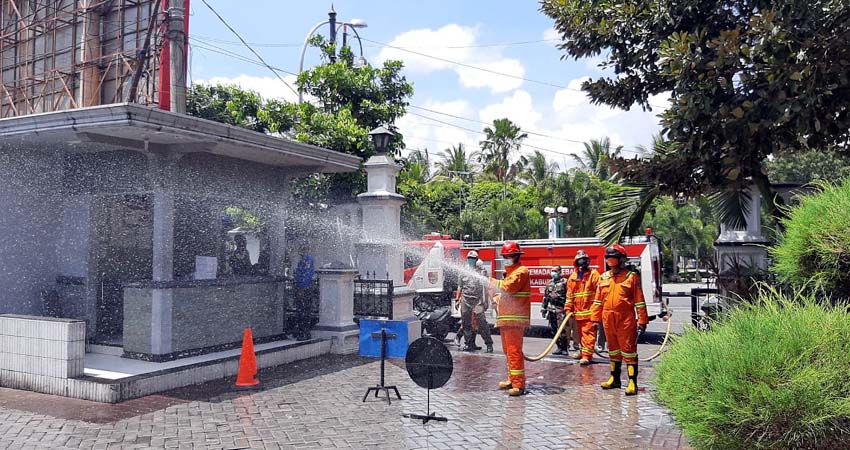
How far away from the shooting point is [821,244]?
429 cm

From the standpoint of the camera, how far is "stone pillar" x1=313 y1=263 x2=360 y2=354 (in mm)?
11180

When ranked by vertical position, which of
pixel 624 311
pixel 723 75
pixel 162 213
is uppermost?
pixel 723 75

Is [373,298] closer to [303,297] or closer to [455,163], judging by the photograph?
[303,297]

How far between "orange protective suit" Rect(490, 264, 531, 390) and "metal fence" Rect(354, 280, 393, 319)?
3403 mm

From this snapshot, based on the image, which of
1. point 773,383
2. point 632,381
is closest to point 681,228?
point 632,381

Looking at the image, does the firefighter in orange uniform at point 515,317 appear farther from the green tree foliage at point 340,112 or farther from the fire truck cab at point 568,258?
the green tree foliage at point 340,112

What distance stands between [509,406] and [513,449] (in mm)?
1761

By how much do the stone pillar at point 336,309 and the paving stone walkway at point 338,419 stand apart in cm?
187

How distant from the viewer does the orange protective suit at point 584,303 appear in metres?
10.1

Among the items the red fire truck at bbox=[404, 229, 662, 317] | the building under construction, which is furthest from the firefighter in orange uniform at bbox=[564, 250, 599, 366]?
the building under construction

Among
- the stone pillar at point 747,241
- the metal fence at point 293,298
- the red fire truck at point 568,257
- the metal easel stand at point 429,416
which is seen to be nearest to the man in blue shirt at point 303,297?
the metal fence at point 293,298

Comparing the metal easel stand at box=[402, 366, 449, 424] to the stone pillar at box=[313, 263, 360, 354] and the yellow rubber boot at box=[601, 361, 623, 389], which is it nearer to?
the yellow rubber boot at box=[601, 361, 623, 389]

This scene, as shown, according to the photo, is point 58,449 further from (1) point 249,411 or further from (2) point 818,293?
(2) point 818,293

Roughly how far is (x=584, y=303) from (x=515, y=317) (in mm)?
2377
